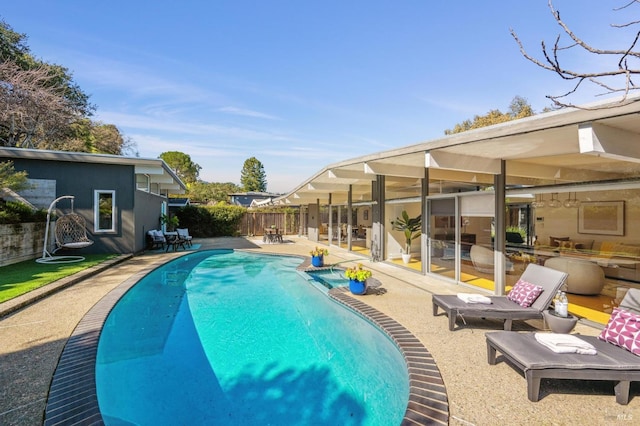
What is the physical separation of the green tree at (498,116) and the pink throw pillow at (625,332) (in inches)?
1056

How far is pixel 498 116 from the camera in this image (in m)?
29.7

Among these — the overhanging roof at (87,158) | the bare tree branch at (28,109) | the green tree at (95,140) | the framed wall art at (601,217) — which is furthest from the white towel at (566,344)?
the green tree at (95,140)

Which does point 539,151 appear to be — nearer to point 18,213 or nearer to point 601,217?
point 601,217

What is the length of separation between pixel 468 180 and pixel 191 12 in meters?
9.63

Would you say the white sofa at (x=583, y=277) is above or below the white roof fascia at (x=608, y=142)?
below

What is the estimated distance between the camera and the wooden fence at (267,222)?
2397cm

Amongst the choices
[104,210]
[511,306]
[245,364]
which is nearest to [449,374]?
[511,306]

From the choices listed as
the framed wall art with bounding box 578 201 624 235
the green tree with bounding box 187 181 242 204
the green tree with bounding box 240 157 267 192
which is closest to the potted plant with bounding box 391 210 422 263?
the framed wall art with bounding box 578 201 624 235

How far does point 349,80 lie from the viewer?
14.1 meters

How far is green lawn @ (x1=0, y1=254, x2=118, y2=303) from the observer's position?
251 inches

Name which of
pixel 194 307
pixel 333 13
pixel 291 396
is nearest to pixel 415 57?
pixel 333 13

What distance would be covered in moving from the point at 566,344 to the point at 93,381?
4840 millimetres

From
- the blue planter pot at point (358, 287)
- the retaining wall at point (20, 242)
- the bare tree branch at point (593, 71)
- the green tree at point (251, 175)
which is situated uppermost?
the green tree at point (251, 175)

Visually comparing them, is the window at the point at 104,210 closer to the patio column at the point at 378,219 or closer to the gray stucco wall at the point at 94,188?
the gray stucco wall at the point at 94,188
